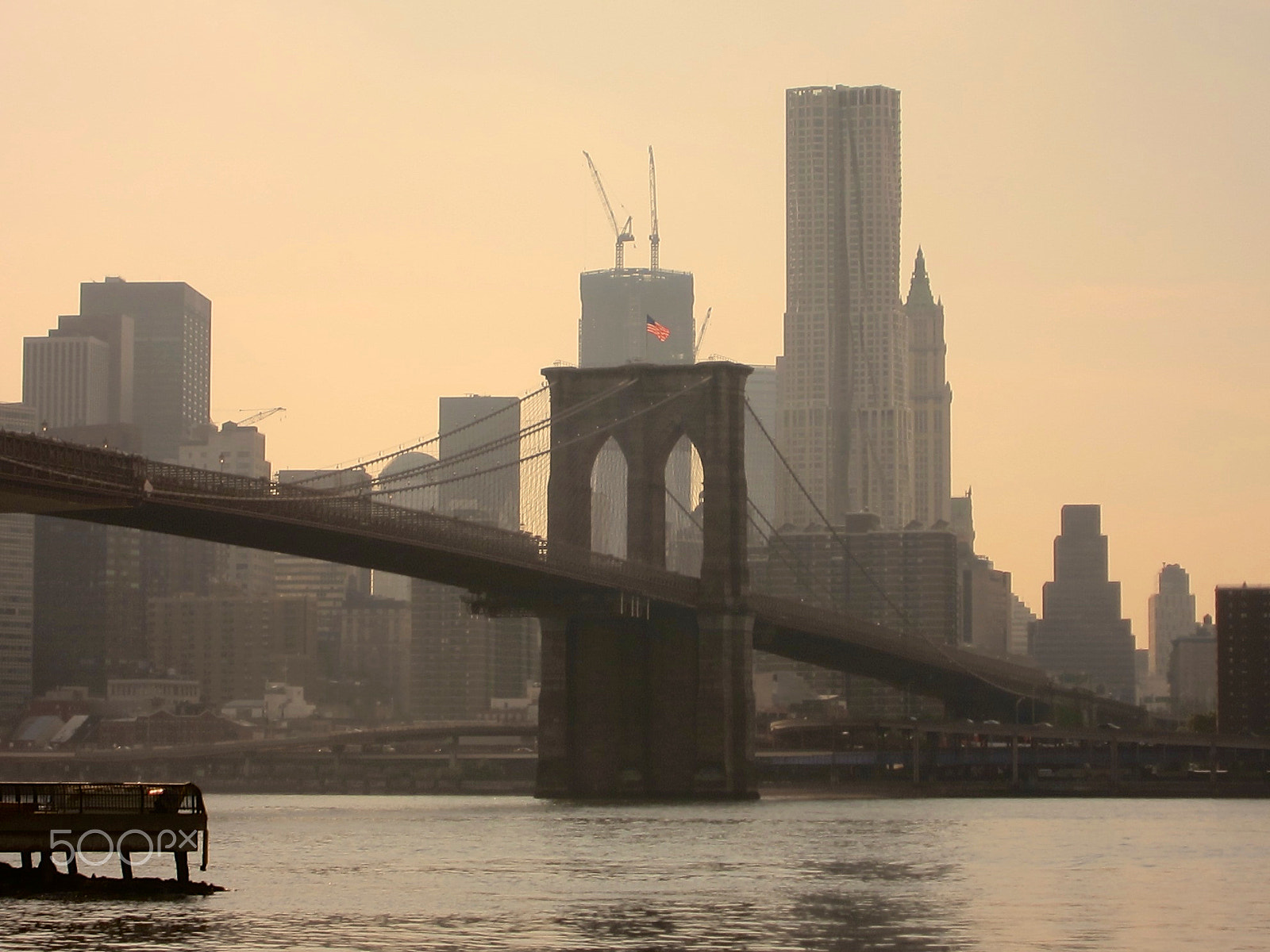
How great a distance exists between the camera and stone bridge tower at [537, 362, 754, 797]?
10394 cm

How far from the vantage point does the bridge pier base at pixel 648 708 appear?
341 ft

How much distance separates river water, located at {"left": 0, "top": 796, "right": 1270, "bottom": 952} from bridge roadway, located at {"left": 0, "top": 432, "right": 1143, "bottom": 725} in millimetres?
9670

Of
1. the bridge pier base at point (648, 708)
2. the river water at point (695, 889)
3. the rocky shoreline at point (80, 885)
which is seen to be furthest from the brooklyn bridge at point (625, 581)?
the rocky shoreline at point (80, 885)

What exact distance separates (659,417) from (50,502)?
4192 centimetres

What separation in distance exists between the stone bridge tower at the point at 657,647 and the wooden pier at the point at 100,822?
52187mm

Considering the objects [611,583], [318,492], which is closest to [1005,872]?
[318,492]

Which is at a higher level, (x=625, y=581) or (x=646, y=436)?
(x=646, y=436)

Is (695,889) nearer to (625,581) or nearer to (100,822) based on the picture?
(100,822)

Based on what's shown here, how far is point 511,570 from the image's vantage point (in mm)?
95062

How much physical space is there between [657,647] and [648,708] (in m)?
2.56

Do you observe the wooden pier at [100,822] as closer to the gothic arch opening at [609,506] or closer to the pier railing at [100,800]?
the pier railing at [100,800]

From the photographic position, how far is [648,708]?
10612 centimetres

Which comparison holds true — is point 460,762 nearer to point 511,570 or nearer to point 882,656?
point 882,656

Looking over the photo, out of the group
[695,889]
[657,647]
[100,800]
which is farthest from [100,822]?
[657,647]
